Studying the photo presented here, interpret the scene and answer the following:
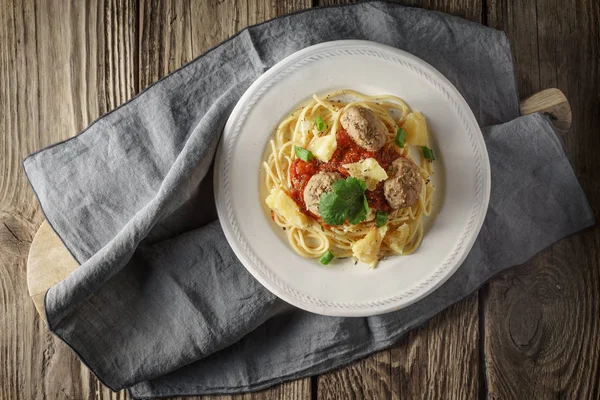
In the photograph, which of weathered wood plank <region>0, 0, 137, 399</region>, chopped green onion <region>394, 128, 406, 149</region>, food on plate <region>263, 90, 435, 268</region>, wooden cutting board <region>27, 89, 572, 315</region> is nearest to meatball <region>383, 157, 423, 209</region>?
food on plate <region>263, 90, 435, 268</region>

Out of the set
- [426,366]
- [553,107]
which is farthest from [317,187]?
[553,107]

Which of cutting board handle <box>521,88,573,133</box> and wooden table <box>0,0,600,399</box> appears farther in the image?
wooden table <box>0,0,600,399</box>

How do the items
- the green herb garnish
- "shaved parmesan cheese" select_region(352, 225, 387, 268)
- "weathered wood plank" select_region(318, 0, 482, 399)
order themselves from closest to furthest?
the green herb garnish → "shaved parmesan cheese" select_region(352, 225, 387, 268) → "weathered wood plank" select_region(318, 0, 482, 399)

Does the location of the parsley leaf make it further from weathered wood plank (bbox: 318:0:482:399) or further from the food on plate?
weathered wood plank (bbox: 318:0:482:399)

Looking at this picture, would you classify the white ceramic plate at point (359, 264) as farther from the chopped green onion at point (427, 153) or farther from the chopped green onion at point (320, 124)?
the chopped green onion at point (320, 124)

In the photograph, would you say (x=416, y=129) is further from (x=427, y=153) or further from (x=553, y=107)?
(x=553, y=107)

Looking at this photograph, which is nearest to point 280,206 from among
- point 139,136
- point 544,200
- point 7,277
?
point 139,136
